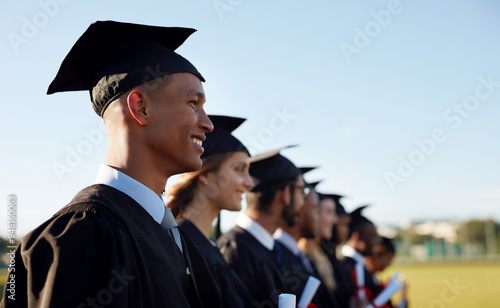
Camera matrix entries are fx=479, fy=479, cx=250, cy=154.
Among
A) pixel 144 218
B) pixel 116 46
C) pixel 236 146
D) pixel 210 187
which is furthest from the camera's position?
pixel 236 146

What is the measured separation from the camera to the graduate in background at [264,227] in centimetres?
371

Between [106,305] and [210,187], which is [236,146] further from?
[106,305]

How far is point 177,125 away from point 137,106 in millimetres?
171

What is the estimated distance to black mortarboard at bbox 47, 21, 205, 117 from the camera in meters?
1.95

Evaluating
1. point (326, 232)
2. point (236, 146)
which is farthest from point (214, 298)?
point (326, 232)

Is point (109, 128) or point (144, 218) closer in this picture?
point (144, 218)

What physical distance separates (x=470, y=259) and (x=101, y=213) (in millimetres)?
50826

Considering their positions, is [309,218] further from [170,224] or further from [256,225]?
[170,224]

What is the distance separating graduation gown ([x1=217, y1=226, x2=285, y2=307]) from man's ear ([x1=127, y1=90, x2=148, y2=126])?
2012mm

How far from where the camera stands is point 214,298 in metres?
2.03

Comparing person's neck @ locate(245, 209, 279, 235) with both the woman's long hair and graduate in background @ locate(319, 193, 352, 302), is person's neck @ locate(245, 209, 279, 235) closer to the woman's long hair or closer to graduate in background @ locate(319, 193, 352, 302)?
A: the woman's long hair

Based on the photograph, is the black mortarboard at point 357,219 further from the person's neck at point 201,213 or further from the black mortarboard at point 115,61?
the black mortarboard at point 115,61

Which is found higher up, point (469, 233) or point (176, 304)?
point (176, 304)

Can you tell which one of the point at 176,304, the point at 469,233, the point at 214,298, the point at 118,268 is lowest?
the point at 469,233
